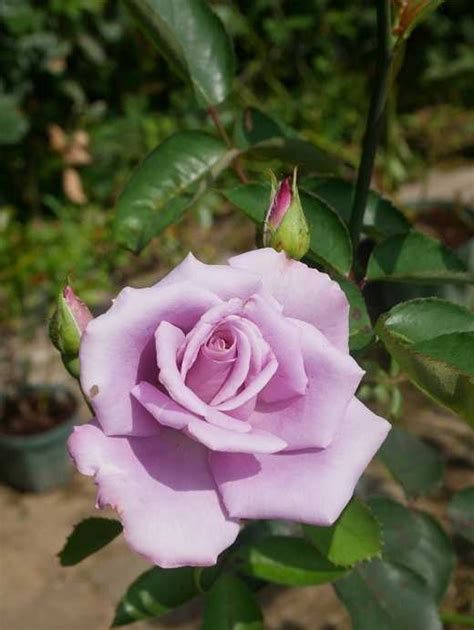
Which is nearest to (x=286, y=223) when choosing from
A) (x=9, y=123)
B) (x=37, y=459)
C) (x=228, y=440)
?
(x=228, y=440)

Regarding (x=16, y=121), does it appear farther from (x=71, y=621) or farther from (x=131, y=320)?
(x=131, y=320)

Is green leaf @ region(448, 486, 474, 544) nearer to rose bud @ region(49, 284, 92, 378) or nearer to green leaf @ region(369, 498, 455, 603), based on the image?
green leaf @ region(369, 498, 455, 603)

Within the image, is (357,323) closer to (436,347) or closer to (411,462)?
(436,347)

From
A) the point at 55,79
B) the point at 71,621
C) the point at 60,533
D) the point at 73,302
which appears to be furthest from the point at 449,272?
the point at 55,79

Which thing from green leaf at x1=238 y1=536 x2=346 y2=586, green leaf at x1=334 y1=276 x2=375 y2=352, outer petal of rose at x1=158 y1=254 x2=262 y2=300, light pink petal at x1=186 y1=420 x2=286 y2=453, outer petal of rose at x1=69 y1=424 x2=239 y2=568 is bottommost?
green leaf at x1=238 y1=536 x2=346 y2=586

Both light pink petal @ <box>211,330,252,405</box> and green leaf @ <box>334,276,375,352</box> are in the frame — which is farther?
green leaf @ <box>334,276,375,352</box>

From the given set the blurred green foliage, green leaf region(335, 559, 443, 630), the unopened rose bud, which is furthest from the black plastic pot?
the unopened rose bud

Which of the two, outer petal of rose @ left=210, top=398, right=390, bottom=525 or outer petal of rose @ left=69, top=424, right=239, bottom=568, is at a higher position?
outer petal of rose @ left=69, top=424, right=239, bottom=568

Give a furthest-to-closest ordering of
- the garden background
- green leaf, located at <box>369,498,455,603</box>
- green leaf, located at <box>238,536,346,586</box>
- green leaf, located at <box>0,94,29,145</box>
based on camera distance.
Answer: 1. green leaf, located at <box>0,94,29,145</box>
2. the garden background
3. green leaf, located at <box>369,498,455,603</box>
4. green leaf, located at <box>238,536,346,586</box>
